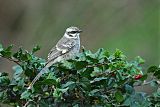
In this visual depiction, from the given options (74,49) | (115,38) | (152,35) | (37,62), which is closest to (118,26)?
(115,38)

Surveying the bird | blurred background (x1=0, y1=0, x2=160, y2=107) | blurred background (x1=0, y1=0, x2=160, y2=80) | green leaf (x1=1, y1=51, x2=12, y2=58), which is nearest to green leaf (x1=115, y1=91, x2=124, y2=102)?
green leaf (x1=1, y1=51, x2=12, y2=58)

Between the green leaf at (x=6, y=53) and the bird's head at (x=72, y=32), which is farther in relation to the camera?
the bird's head at (x=72, y=32)

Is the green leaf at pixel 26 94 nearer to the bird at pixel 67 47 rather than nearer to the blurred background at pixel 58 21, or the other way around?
the bird at pixel 67 47

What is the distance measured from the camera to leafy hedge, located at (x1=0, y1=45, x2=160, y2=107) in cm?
228

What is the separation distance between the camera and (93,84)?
2348 mm

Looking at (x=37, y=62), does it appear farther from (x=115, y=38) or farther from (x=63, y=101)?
(x=115, y=38)

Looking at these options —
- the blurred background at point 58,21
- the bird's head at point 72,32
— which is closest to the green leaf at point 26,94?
the bird's head at point 72,32

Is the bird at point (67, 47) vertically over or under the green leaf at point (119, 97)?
over

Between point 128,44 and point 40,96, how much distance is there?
5.01 meters

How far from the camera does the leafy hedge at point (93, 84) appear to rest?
2.28 meters

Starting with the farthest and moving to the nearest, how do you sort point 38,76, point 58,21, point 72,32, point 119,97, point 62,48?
point 58,21, point 72,32, point 62,48, point 38,76, point 119,97

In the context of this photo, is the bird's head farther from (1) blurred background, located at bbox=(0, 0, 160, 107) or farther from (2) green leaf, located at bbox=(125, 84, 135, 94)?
(1) blurred background, located at bbox=(0, 0, 160, 107)

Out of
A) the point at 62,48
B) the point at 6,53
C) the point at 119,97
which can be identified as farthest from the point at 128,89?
the point at 62,48

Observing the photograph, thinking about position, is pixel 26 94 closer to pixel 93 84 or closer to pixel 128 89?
pixel 93 84
